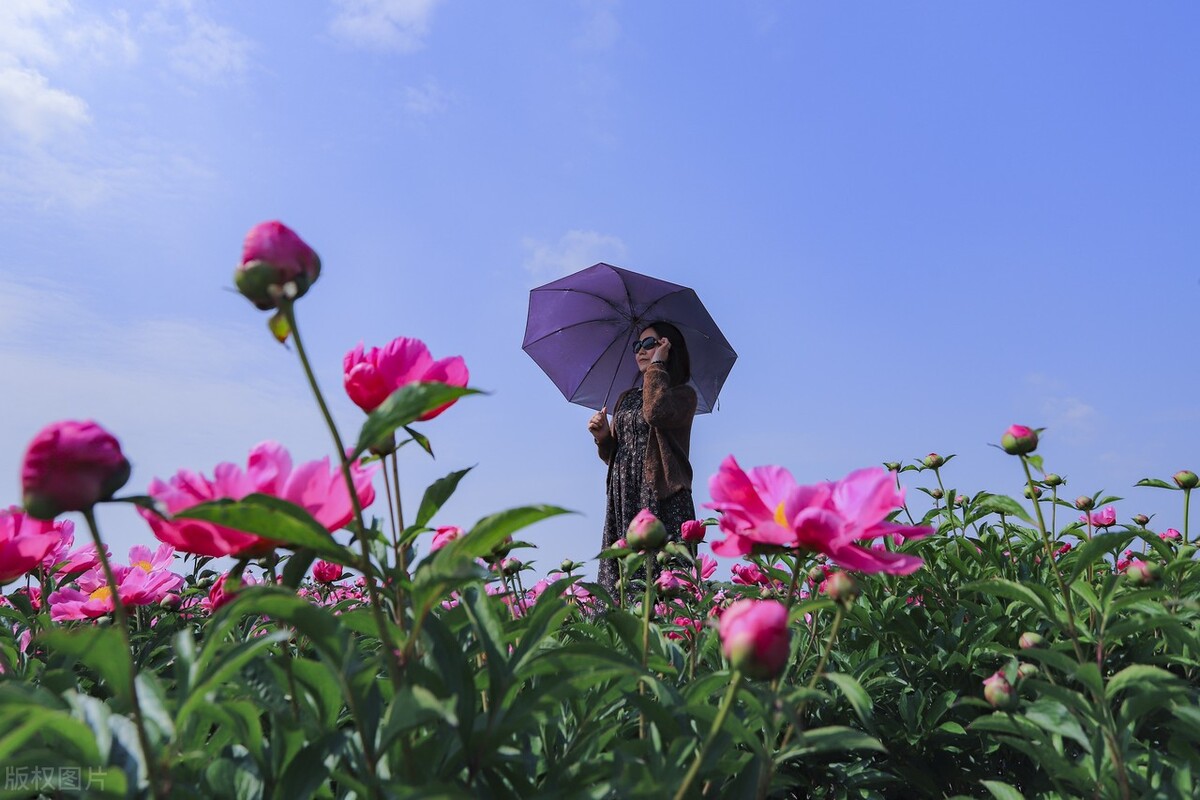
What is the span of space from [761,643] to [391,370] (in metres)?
0.53

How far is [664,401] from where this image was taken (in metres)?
5.28

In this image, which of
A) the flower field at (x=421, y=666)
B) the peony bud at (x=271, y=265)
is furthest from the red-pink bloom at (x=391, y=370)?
the peony bud at (x=271, y=265)

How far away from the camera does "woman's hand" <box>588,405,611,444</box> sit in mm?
6066

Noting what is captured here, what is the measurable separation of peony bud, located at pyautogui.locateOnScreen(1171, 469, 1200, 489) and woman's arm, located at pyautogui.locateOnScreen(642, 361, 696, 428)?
3343 millimetres

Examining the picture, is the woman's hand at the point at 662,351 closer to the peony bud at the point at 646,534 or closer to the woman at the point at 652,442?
the woman at the point at 652,442

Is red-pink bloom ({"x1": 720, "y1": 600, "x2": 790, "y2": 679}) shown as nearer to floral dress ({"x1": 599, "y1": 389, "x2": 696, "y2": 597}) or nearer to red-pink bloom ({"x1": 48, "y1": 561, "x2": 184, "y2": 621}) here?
red-pink bloom ({"x1": 48, "y1": 561, "x2": 184, "y2": 621})

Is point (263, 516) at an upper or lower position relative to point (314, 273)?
lower

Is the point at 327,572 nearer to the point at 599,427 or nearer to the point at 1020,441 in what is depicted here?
the point at 1020,441

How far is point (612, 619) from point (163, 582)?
1239 millimetres

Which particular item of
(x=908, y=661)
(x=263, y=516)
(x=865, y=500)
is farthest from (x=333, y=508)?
(x=908, y=661)

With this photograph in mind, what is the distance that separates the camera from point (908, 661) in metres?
1.89

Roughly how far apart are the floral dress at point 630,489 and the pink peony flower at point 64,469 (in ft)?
15.2

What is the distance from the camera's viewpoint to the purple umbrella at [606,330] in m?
6.56

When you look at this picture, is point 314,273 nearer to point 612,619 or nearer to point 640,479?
point 612,619
